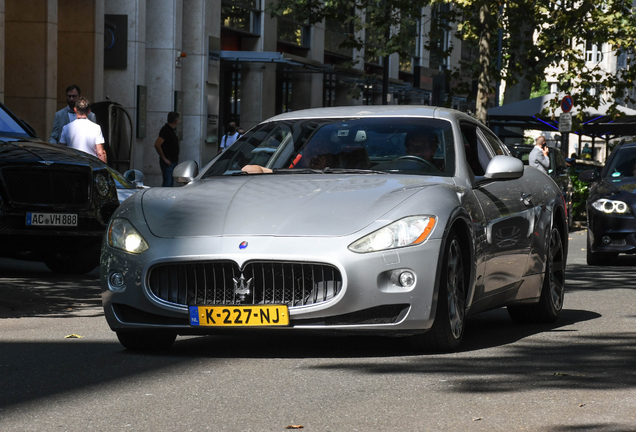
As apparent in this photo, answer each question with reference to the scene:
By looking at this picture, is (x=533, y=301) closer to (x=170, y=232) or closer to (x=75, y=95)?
(x=170, y=232)

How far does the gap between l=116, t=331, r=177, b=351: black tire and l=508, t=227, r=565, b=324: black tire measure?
108 inches

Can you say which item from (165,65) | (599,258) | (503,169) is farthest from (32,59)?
(503,169)

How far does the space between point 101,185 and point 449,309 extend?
601cm

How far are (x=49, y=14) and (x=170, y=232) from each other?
15180mm

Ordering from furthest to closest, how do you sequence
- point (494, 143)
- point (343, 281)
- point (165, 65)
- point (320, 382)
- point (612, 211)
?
point (165, 65)
point (612, 211)
point (494, 143)
point (343, 281)
point (320, 382)

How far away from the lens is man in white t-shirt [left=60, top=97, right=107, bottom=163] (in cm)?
1395

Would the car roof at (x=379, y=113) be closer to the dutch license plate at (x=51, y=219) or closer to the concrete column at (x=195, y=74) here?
the dutch license plate at (x=51, y=219)

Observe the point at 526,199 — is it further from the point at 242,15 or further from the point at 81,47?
the point at 242,15

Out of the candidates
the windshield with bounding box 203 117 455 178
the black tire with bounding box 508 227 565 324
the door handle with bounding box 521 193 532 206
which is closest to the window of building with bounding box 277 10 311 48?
the black tire with bounding box 508 227 565 324

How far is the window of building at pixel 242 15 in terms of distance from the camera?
101 feet

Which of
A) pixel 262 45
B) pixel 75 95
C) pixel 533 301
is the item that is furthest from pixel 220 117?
pixel 533 301

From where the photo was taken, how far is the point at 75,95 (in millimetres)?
15188

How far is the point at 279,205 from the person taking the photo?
6.24m

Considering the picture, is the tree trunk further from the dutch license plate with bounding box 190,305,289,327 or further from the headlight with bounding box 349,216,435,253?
the dutch license plate with bounding box 190,305,289,327
